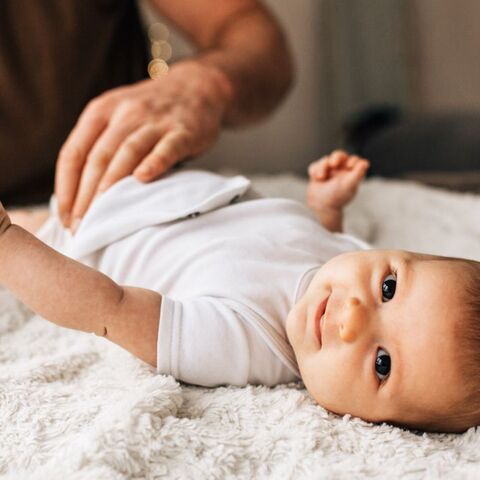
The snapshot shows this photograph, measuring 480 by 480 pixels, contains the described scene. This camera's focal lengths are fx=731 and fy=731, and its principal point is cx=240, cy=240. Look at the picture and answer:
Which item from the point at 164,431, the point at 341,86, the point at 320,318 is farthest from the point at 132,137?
the point at 341,86

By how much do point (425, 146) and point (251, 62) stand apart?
2.55 feet

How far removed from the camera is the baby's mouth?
808mm

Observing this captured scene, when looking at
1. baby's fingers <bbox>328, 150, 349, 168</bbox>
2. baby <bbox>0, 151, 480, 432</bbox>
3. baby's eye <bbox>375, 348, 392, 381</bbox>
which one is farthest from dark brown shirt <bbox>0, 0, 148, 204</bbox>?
baby's eye <bbox>375, 348, 392, 381</bbox>

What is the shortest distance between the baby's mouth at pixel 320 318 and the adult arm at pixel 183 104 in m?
0.33

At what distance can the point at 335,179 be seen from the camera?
1.18 m

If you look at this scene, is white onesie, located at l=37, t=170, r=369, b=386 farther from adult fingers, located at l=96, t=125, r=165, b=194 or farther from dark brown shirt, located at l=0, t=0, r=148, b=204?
dark brown shirt, located at l=0, t=0, r=148, b=204

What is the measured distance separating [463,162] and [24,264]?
144 centimetres

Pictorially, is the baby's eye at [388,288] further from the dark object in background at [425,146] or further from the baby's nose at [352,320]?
the dark object in background at [425,146]

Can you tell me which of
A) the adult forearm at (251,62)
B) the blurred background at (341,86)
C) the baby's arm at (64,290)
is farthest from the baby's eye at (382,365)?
the blurred background at (341,86)

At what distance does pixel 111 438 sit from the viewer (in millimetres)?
620

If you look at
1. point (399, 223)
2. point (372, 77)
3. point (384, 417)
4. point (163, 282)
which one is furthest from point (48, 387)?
point (372, 77)

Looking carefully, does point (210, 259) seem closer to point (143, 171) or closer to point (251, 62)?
point (143, 171)

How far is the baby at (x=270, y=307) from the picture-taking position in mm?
753

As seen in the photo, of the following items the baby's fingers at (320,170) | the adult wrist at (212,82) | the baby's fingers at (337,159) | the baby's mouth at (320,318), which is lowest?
the baby's mouth at (320,318)
